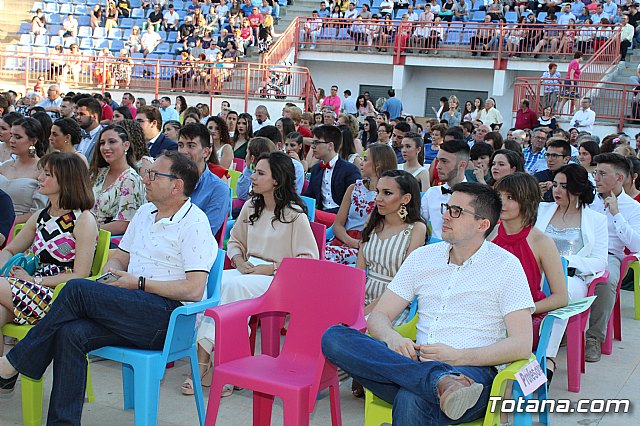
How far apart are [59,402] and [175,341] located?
22.4 inches

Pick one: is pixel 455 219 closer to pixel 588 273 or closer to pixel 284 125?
pixel 588 273

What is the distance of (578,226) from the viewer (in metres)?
5.23

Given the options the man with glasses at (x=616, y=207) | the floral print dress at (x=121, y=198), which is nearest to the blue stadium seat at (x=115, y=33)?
the floral print dress at (x=121, y=198)

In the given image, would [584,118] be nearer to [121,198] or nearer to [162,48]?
[121,198]

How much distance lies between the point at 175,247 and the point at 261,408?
0.87 metres

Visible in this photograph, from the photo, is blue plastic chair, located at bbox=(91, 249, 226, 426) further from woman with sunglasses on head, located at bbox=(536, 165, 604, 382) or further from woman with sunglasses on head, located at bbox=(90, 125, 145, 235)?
woman with sunglasses on head, located at bbox=(536, 165, 604, 382)

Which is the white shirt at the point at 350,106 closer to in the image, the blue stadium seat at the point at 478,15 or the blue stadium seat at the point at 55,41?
the blue stadium seat at the point at 478,15

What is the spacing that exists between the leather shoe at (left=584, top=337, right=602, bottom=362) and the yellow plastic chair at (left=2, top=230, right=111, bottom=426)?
10.3 ft

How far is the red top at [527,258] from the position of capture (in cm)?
426

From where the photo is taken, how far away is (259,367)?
366cm

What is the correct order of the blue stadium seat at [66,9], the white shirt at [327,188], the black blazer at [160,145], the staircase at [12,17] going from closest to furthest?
1. the white shirt at [327,188]
2. the black blazer at [160,145]
3. the staircase at [12,17]
4. the blue stadium seat at [66,9]

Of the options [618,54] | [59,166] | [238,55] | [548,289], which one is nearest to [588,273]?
[548,289]

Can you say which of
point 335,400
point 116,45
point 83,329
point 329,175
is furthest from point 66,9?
point 335,400

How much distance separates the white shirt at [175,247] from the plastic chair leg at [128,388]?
1.76ft
